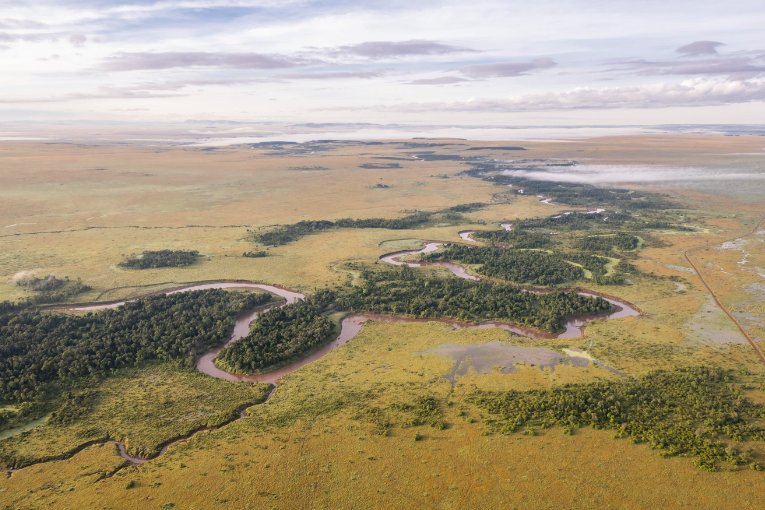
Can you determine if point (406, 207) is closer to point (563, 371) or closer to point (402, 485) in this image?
A: point (563, 371)

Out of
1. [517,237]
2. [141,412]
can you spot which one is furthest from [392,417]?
[517,237]

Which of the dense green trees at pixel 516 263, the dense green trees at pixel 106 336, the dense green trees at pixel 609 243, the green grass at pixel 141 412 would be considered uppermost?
the dense green trees at pixel 106 336

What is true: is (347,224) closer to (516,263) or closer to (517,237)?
(517,237)

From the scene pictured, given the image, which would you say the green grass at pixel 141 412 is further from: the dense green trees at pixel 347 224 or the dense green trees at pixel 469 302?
the dense green trees at pixel 347 224

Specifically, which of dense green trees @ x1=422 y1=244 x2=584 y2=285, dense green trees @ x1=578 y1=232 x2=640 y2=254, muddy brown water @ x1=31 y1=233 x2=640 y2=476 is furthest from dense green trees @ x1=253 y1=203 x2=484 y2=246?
dense green trees @ x1=578 y1=232 x2=640 y2=254

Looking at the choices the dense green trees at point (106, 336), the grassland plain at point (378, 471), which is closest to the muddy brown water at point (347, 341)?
the dense green trees at point (106, 336)
